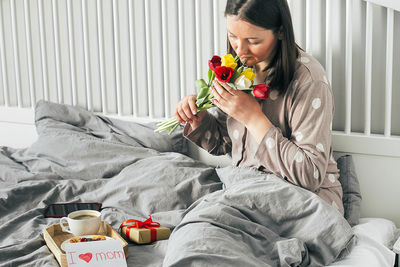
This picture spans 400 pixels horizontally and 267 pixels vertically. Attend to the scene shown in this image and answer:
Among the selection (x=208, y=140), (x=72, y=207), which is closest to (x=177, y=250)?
(x=72, y=207)

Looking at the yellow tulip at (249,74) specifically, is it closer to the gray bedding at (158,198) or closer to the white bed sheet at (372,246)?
the gray bedding at (158,198)

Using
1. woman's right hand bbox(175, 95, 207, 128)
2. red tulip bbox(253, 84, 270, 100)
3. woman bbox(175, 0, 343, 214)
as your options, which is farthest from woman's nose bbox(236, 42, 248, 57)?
woman's right hand bbox(175, 95, 207, 128)

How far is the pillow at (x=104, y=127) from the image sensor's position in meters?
1.96

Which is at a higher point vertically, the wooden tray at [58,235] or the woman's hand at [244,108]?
the woman's hand at [244,108]

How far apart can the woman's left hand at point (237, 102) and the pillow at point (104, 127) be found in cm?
45

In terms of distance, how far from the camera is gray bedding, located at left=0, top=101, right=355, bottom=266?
126 centimetres

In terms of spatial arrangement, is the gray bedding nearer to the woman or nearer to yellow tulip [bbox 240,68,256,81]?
the woman

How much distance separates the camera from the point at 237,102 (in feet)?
4.99

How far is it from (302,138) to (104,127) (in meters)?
0.83

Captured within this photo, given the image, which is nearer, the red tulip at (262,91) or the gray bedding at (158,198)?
the gray bedding at (158,198)

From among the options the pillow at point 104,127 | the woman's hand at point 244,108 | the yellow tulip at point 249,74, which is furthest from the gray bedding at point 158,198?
the yellow tulip at point 249,74

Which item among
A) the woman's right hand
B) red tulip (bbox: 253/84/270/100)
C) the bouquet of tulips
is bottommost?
the woman's right hand

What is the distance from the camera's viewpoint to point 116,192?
170 cm

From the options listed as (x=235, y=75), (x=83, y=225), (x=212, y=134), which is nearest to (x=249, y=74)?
(x=235, y=75)
